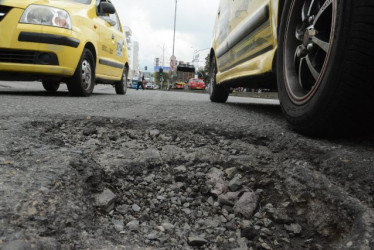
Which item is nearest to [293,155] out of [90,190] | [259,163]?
[259,163]

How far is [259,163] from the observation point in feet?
5.40

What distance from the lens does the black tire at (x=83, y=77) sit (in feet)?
14.1

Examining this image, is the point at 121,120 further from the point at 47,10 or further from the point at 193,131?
the point at 47,10

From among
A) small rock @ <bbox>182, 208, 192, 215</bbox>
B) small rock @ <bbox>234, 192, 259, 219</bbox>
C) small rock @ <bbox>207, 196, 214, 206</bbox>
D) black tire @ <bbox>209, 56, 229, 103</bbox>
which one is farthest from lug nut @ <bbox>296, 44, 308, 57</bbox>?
black tire @ <bbox>209, 56, 229, 103</bbox>

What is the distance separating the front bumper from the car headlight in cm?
7

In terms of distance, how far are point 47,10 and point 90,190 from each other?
11.1 ft

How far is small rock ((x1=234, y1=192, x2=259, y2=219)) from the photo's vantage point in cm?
134

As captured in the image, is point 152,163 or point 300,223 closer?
point 300,223

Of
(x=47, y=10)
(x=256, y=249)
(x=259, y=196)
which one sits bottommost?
(x=256, y=249)

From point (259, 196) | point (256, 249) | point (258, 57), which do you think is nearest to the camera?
point (256, 249)

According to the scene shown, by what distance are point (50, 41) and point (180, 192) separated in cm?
320

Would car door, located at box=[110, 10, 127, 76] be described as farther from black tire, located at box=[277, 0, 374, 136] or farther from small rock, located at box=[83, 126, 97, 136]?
black tire, located at box=[277, 0, 374, 136]

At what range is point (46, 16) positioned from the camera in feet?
12.8

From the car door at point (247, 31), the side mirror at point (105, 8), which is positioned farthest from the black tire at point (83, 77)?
the car door at point (247, 31)
